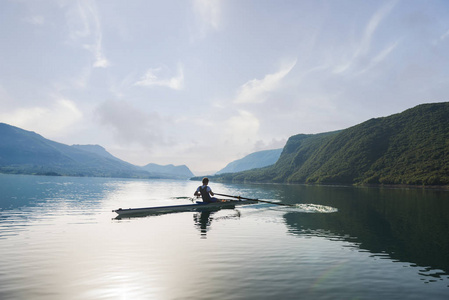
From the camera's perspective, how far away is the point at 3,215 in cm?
2911

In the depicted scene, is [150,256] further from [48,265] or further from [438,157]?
[438,157]

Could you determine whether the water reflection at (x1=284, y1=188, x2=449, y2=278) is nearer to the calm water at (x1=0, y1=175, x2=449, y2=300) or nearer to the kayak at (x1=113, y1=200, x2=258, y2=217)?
the calm water at (x1=0, y1=175, x2=449, y2=300)

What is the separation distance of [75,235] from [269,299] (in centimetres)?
1708

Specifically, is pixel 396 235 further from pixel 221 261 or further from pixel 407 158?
pixel 407 158

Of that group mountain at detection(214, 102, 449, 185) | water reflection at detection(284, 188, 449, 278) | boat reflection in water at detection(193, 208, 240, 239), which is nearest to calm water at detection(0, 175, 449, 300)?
water reflection at detection(284, 188, 449, 278)

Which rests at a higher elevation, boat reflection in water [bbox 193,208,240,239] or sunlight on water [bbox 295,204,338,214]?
boat reflection in water [bbox 193,208,240,239]

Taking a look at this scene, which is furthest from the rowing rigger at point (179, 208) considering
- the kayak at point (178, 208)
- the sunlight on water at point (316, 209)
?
the sunlight on water at point (316, 209)

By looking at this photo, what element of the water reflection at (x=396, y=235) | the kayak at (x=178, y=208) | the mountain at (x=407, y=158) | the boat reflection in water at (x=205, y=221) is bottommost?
the water reflection at (x=396, y=235)

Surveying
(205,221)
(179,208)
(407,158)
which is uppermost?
(407,158)

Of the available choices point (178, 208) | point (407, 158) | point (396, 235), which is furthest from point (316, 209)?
point (407, 158)

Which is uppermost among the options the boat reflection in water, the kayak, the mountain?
the mountain

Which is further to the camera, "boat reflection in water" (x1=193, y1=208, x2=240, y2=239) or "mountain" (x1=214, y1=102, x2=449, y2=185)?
"mountain" (x1=214, y1=102, x2=449, y2=185)

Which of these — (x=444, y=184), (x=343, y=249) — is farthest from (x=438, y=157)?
(x=343, y=249)

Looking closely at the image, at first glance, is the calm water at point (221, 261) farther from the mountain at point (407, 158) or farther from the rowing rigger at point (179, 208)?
the mountain at point (407, 158)
